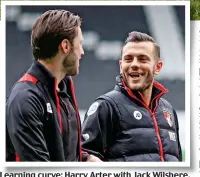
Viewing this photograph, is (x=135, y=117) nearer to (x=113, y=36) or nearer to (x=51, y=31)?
(x=113, y=36)

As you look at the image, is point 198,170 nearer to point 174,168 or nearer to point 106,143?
point 174,168

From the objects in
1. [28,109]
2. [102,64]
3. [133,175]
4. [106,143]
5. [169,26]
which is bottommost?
[133,175]

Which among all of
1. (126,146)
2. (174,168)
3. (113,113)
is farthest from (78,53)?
(174,168)

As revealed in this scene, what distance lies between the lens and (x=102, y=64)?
5.10 meters

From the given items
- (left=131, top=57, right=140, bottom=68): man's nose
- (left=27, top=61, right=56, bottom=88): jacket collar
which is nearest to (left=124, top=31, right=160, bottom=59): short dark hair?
(left=131, top=57, right=140, bottom=68): man's nose

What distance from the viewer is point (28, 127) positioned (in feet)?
15.3

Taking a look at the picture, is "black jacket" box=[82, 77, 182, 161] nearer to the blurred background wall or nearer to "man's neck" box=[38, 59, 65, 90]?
the blurred background wall

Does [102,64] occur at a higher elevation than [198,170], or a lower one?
higher

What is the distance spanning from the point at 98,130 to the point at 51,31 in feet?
3.14

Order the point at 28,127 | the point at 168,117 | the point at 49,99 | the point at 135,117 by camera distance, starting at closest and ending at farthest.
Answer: the point at 28,127 → the point at 49,99 → the point at 135,117 → the point at 168,117

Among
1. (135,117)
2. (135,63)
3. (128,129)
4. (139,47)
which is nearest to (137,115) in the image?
(135,117)

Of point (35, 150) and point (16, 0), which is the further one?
point (16, 0)

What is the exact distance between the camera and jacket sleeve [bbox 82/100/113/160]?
189 inches

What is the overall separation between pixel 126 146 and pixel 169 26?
119 centimetres
